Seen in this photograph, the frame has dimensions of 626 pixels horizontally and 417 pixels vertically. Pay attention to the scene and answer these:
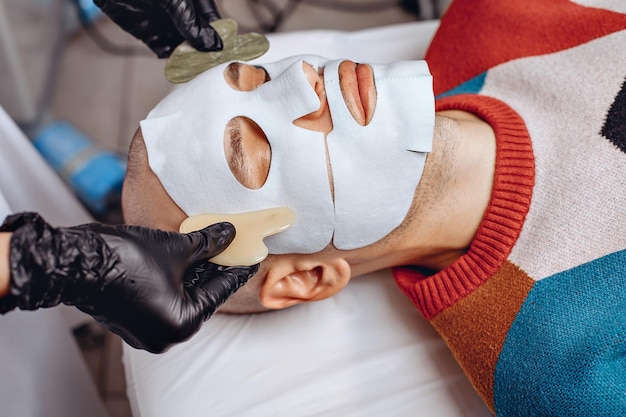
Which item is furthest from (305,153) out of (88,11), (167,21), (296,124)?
(88,11)

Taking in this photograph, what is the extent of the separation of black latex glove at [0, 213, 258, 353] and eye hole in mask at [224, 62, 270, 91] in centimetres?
32

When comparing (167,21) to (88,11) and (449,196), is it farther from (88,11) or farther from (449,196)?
(88,11)

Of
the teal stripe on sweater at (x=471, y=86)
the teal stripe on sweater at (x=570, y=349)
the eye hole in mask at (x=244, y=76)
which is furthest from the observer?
the teal stripe on sweater at (x=471, y=86)

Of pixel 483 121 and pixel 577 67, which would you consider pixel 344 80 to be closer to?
pixel 483 121

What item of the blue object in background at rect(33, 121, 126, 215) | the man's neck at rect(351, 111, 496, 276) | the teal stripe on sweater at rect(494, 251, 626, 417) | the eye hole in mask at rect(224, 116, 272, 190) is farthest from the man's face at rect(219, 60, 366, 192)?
the blue object in background at rect(33, 121, 126, 215)

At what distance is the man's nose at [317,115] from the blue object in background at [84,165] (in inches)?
38.3

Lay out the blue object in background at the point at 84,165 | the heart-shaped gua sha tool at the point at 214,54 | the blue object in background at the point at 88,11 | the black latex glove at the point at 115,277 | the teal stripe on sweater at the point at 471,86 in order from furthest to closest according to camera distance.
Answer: the blue object in background at the point at 88,11
the blue object in background at the point at 84,165
the teal stripe on sweater at the point at 471,86
the heart-shaped gua sha tool at the point at 214,54
the black latex glove at the point at 115,277

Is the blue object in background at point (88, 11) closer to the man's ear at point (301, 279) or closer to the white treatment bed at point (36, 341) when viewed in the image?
the white treatment bed at point (36, 341)

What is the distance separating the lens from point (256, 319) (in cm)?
115

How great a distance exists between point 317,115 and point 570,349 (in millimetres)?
545

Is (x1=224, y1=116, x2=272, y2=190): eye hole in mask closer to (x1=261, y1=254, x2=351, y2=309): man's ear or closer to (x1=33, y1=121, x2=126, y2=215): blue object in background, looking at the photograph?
(x1=261, y1=254, x2=351, y2=309): man's ear

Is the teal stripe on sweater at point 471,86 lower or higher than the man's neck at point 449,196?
higher

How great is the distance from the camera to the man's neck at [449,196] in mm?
975

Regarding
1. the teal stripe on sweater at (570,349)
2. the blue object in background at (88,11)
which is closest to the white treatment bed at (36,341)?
the teal stripe on sweater at (570,349)
